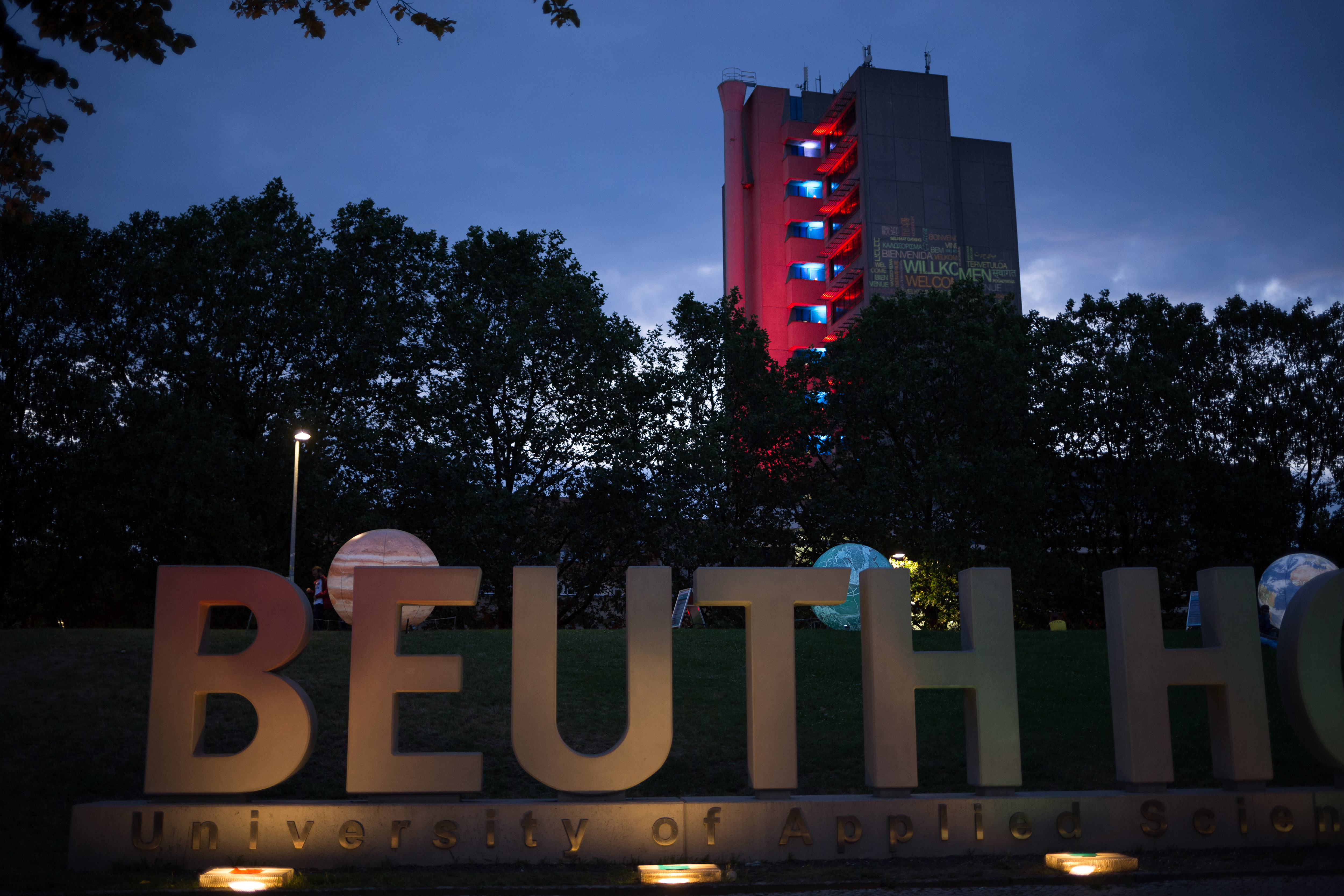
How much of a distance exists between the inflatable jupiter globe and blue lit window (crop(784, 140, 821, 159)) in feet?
217

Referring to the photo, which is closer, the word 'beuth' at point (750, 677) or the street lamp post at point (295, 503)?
the word 'beuth' at point (750, 677)

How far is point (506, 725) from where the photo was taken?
1466 centimetres

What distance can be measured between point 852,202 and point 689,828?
69.4 meters

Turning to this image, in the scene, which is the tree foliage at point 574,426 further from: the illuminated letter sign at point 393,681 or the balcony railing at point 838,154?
the balcony railing at point 838,154

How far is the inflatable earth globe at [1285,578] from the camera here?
2123 cm

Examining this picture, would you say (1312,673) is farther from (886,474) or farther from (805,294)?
(805,294)

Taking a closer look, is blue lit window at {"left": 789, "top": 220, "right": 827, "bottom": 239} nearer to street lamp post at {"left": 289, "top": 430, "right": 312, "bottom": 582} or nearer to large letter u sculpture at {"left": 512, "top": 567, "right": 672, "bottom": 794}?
street lamp post at {"left": 289, "top": 430, "right": 312, "bottom": 582}

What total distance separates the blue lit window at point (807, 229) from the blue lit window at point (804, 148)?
5257 millimetres

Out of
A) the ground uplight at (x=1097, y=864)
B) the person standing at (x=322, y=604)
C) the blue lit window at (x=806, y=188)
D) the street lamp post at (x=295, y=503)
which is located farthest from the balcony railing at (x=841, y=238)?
the ground uplight at (x=1097, y=864)

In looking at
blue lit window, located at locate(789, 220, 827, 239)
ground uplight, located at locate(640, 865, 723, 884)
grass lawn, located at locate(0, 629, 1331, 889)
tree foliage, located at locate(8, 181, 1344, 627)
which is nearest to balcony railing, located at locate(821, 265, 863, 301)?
blue lit window, located at locate(789, 220, 827, 239)

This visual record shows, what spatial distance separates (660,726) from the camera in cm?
1021

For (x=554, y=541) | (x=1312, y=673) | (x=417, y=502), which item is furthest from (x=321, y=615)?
(x=1312, y=673)

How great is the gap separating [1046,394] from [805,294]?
42661 millimetres

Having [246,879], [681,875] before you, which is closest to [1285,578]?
[681,875]
